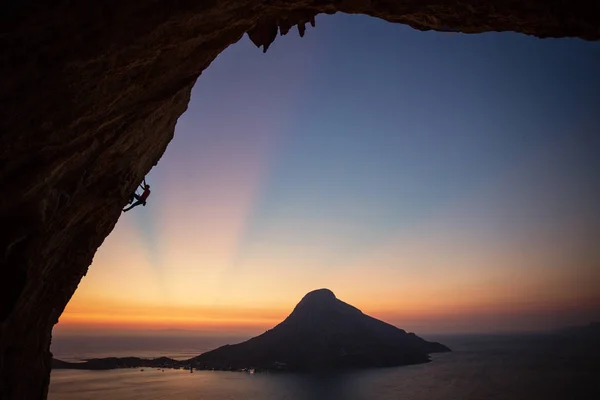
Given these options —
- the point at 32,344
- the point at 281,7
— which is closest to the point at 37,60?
the point at 281,7

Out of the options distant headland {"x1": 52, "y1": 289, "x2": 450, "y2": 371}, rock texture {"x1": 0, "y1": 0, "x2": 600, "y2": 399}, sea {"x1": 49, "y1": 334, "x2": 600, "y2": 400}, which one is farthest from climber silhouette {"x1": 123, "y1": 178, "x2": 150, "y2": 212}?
distant headland {"x1": 52, "y1": 289, "x2": 450, "y2": 371}

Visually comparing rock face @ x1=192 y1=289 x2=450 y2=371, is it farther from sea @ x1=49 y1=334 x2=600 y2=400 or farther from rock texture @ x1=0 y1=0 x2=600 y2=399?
rock texture @ x1=0 y1=0 x2=600 y2=399

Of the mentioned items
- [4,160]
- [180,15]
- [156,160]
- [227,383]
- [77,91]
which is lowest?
[227,383]

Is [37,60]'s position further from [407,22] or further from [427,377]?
[427,377]

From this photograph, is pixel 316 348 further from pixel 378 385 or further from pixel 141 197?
pixel 141 197

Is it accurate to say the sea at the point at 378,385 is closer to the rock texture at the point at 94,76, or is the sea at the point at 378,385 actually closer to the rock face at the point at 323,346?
the rock face at the point at 323,346

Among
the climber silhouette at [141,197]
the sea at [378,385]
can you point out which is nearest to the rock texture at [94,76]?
the climber silhouette at [141,197]
